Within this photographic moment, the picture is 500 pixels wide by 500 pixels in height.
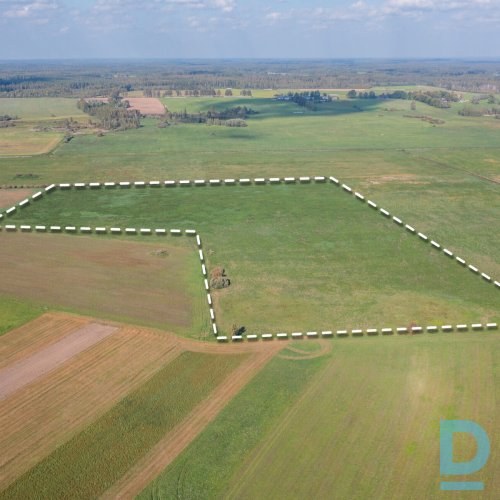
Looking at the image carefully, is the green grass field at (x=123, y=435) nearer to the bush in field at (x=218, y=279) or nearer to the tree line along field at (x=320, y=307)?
the tree line along field at (x=320, y=307)

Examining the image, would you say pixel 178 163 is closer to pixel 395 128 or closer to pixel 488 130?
pixel 395 128

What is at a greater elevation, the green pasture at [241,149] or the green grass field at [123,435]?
the green pasture at [241,149]

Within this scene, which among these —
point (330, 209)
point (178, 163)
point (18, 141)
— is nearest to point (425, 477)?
point (330, 209)

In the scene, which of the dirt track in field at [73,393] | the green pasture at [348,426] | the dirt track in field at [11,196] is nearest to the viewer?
the green pasture at [348,426]

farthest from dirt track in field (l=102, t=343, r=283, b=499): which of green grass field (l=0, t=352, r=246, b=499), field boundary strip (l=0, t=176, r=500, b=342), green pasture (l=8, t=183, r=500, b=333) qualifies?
green pasture (l=8, t=183, r=500, b=333)

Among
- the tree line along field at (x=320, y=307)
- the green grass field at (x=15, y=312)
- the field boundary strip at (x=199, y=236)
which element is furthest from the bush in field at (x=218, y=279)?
the green grass field at (x=15, y=312)
